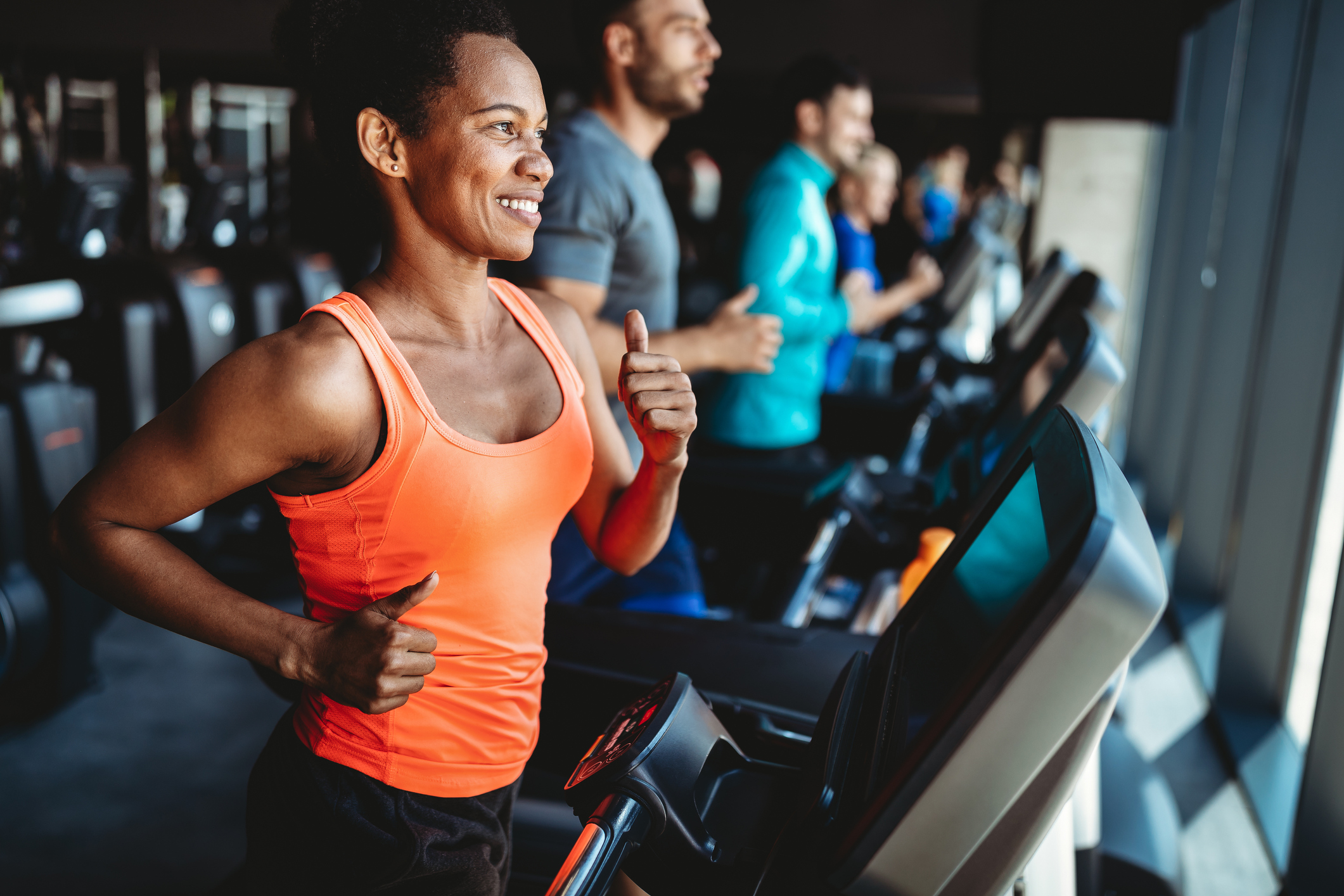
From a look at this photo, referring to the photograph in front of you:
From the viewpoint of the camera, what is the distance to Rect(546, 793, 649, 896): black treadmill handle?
0.81 m

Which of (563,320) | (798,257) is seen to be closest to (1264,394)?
(798,257)

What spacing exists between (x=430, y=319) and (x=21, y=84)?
7.68 metres

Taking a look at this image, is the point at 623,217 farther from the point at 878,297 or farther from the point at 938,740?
the point at 878,297

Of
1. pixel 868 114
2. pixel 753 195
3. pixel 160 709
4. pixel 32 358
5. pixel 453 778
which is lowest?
pixel 160 709

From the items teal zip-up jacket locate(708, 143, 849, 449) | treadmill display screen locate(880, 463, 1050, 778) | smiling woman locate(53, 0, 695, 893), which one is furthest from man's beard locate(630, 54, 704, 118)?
treadmill display screen locate(880, 463, 1050, 778)

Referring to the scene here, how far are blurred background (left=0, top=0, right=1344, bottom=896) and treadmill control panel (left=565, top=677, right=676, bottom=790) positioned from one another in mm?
538

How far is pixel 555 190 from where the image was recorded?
1857 millimetres

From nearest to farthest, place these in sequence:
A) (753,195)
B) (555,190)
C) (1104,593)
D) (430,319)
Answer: (1104,593) < (430,319) < (555,190) < (753,195)

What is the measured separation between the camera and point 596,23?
2029 millimetres

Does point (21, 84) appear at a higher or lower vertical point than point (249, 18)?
lower

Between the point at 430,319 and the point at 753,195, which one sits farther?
the point at 753,195

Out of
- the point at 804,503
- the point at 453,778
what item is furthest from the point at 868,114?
the point at 453,778

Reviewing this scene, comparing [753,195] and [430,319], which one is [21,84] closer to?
[753,195]

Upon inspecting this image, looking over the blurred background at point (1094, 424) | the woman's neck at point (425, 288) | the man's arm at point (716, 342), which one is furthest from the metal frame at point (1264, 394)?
the woman's neck at point (425, 288)
